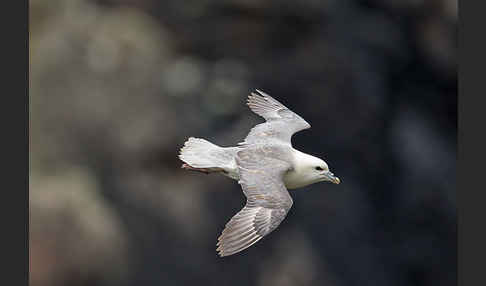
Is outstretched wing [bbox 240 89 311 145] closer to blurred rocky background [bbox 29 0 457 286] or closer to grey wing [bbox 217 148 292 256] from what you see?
grey wing [bbox 217 148 292 256]

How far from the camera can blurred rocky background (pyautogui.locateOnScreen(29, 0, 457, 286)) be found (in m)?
10.3

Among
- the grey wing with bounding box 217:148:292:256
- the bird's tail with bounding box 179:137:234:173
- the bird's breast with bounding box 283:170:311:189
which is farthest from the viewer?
the bird's tail with bounding box 179:137:234:173

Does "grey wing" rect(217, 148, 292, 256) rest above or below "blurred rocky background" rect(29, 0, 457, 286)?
above

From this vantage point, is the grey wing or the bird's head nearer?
the grey wing

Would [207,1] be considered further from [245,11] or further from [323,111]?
[323,111]

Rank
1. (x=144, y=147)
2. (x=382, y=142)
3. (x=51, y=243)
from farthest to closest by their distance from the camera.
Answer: (x=382, y=142)
(x=144, y=147)
(x=51, y=243)

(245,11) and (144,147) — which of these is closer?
(144,147)

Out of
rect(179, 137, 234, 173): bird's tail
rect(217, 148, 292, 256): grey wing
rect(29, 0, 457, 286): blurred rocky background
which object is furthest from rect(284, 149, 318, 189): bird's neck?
rect(29, 0, 457, 286): blurred rocky background

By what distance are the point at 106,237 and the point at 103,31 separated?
3003mm

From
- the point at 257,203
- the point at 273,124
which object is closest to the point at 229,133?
the point at 273,124

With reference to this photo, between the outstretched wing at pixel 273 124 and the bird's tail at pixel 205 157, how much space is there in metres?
0.29

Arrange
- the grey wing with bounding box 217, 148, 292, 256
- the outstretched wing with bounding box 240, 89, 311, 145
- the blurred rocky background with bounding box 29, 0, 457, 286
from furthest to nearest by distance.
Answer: the blurred rocky background with bounding box 29, 0, 457, 286 < the outstretched wing with bounding box 240, 89, 311, 145 < the grey wing with bounding box 217, 148, 292, 256

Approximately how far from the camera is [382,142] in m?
11.5

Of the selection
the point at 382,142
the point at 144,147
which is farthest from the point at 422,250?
the point at 144,147
